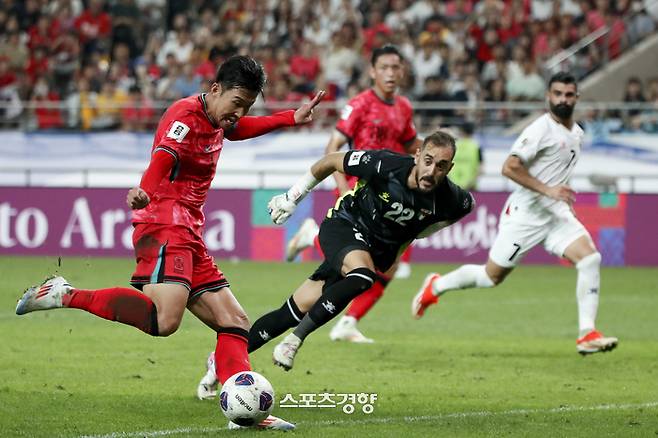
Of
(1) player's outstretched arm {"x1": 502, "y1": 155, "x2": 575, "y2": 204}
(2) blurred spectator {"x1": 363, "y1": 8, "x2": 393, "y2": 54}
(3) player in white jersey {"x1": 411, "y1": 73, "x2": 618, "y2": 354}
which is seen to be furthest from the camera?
(2) blurred spectator {"x1": 363, "y1": 8, "x2": 393, "y2": 54}

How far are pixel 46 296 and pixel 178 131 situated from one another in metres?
1.21

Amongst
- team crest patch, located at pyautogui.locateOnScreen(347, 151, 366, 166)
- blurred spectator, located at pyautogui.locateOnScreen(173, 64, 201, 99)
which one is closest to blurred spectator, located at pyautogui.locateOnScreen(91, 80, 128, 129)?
blurred spectator, located at pyautogui.locateOnScreen(173, 64, 201, 99)

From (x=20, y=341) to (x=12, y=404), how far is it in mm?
3332

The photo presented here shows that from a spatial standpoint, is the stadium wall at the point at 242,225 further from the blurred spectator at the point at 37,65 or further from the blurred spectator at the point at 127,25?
the blurred spectator at the point at 127,25

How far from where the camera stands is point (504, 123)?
856 inches

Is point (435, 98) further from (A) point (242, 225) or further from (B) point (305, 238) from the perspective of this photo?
(B) point (305, 238)

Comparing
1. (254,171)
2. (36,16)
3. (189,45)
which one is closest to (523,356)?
(254,171)

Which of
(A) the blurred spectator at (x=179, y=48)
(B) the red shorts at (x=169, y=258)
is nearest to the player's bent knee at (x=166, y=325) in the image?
(B) the red shorts at (x=169, y=258)

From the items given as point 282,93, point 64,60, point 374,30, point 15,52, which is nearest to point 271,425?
point 282,93

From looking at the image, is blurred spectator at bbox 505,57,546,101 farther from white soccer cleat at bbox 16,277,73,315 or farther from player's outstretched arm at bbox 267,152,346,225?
white soccer cleat at bbox 16,277,73,315

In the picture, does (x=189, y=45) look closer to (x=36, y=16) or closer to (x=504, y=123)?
(x=36, y=16)

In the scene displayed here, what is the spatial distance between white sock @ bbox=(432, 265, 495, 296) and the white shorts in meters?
0.24

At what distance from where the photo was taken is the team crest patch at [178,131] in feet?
23.1

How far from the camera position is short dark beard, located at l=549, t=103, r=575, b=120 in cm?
1077
